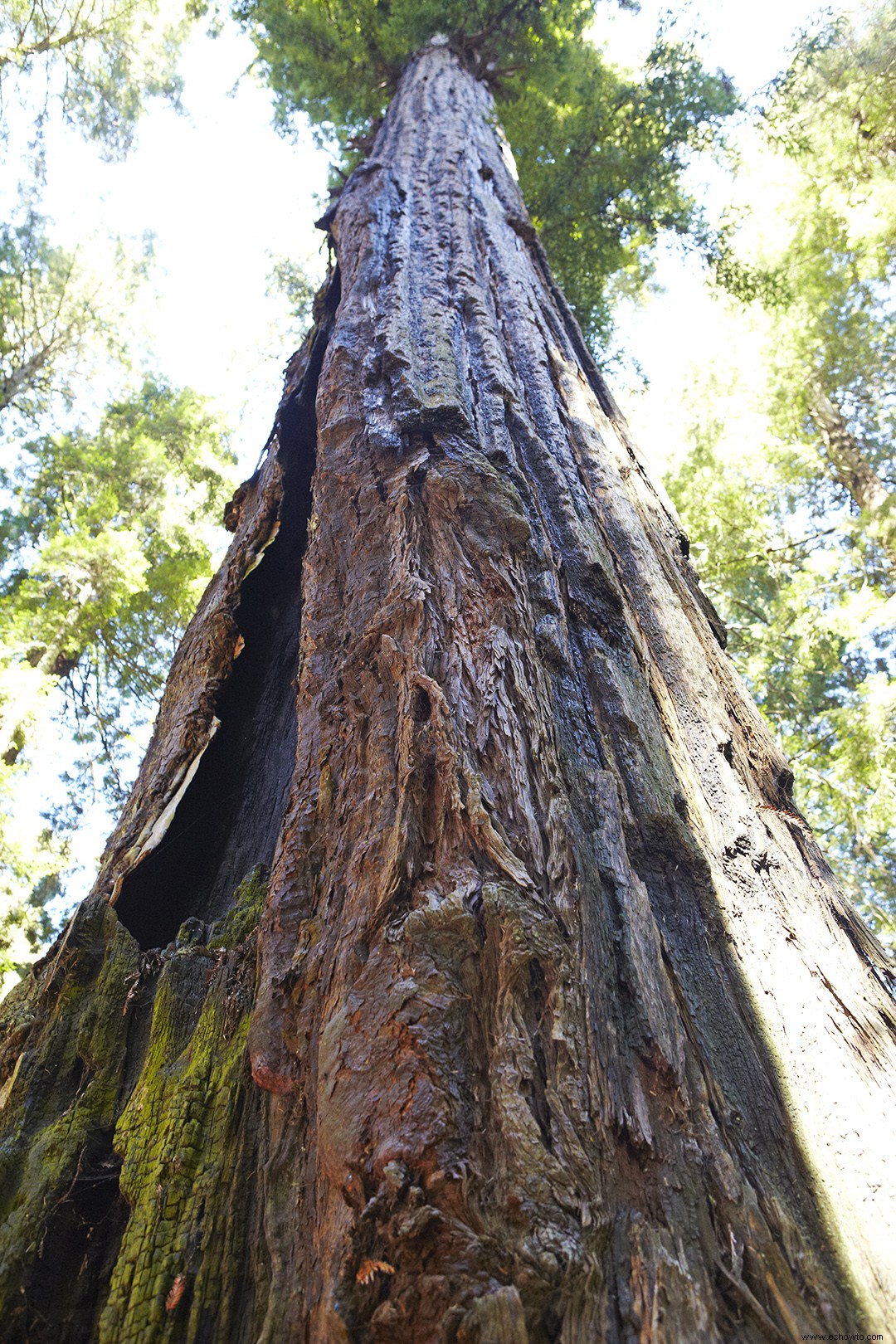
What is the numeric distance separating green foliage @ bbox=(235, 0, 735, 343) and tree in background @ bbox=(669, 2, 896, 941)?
117 centimetres

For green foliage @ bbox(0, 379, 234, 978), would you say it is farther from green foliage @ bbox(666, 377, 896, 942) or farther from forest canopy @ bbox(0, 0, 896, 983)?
green foliage @ bbox(666, 377, 896, 942)

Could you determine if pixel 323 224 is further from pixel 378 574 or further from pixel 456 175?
pixel 378 574

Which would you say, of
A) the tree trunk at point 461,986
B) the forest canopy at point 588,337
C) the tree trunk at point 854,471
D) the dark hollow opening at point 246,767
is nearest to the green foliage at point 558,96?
the forest canopy at point 588,337

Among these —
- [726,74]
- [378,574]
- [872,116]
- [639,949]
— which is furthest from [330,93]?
[639,949]

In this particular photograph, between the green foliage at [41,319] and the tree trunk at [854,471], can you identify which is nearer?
the tree trunk at [854,471]

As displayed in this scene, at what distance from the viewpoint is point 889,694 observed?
6.62 metres

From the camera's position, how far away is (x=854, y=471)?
30.6ft

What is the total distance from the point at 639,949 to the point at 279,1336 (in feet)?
2.19

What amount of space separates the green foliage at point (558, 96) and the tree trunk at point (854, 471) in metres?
3.41

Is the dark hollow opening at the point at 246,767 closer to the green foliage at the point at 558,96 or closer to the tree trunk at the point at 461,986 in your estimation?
the tree trunk at the point at 461,986

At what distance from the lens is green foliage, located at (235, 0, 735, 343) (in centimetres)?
597

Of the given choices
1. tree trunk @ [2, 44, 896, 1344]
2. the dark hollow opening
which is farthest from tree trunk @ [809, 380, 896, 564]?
the dark hollow opening

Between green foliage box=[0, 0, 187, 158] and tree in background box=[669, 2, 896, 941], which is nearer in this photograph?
tree in background box=[669, 2, 896, 941]

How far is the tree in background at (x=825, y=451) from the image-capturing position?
7098 mm
